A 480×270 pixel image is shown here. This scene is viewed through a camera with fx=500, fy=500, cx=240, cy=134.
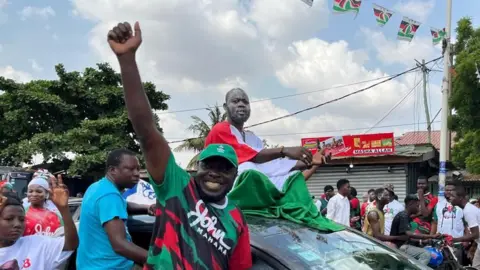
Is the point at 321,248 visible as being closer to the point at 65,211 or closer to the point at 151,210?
the point at 151,210

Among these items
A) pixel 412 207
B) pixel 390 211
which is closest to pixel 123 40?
pixel 412 207

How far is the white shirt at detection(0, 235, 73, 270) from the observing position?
108 inches

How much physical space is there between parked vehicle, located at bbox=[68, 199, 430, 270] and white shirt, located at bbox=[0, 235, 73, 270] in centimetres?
33

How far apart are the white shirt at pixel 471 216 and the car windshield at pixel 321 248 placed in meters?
4.59

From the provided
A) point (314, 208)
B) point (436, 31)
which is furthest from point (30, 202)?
point (436, 31)

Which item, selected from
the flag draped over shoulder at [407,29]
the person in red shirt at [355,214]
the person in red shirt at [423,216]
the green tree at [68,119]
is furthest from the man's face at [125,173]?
the green tree at [68,119]

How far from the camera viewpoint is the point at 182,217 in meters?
2.04

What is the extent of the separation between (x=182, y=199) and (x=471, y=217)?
612 cm

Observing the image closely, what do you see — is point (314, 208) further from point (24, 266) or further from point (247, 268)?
point (24, 266)

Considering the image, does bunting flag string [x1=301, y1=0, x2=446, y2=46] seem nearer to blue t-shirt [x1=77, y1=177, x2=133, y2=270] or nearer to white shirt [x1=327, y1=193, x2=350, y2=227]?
white shirt [x1=327, y1=193, x2=350, y2=227]

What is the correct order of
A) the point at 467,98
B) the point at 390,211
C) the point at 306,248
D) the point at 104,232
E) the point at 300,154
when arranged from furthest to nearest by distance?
the point at 467,98 < the point at 390,211 < the point at 300,154 < the point at 104,232 < the point at 306,248

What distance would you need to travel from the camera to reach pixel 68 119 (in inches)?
778

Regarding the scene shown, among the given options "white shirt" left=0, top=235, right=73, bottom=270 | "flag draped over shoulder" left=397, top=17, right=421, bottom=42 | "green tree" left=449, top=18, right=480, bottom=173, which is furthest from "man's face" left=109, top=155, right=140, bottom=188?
"green tree" left=449, top=18, right=480, bottom=173

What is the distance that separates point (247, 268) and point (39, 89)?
19.3 m
